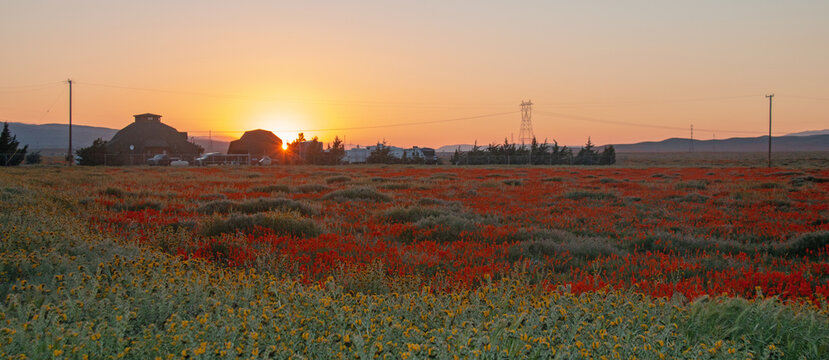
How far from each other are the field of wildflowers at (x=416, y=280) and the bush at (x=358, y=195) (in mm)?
537

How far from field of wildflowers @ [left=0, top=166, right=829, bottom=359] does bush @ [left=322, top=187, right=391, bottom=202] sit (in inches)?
21.2

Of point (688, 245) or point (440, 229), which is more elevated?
point (440, 229)

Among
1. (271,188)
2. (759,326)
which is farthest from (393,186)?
(759,326)

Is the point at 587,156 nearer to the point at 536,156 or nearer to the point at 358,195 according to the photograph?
the point at 536,156

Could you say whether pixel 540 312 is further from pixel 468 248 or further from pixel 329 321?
pixel 468 248

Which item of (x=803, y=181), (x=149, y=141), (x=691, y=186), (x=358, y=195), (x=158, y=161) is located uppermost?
(x=149, y=141)

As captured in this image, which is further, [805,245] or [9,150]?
[9,150]

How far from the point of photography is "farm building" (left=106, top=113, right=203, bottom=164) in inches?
2591

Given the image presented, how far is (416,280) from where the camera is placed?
625 centimetres

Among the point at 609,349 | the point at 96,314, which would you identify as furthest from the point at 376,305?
Result: the point at 96,314

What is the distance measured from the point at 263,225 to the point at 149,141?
65.3 metres

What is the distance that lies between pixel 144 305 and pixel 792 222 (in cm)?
1345

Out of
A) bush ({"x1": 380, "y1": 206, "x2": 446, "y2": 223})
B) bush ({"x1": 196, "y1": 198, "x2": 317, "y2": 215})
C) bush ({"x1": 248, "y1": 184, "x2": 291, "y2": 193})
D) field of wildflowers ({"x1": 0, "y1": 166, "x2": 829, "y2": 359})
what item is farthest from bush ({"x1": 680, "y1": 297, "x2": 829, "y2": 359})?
bush ({"x1": 248, "y1": 184, "x2": 291, "y2": 193})

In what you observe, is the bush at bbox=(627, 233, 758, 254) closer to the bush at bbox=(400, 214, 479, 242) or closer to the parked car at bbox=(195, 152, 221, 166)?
the bush at bbox=(400, 214, 479, 242)
